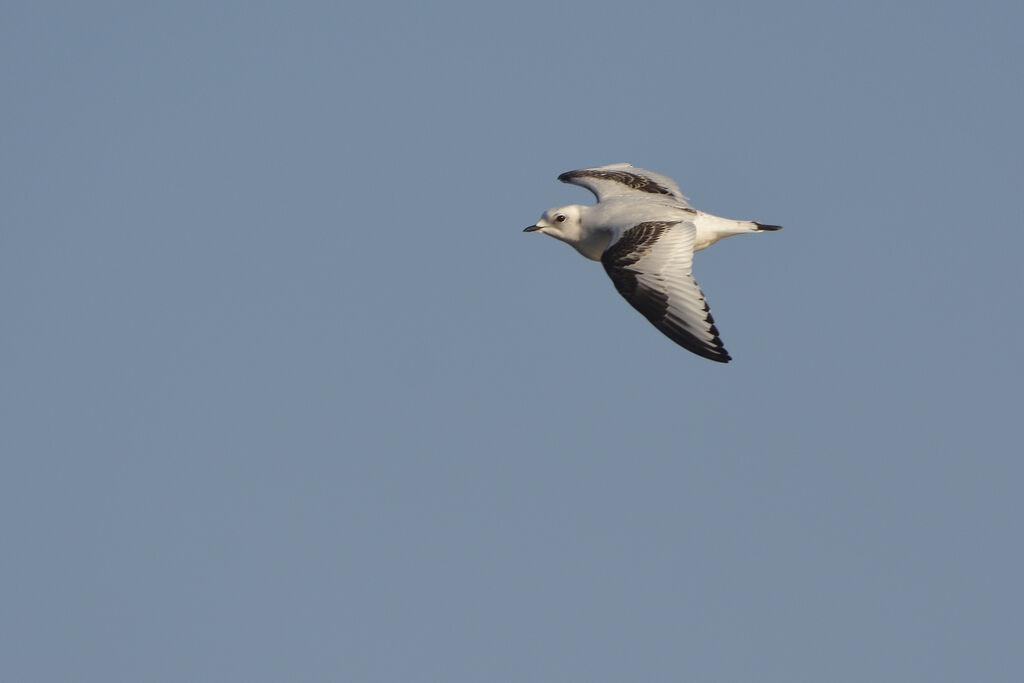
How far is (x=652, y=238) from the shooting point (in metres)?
25.6

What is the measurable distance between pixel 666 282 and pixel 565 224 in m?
5.01

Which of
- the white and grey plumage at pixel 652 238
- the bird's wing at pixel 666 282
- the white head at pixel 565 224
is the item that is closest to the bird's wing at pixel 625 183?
the white and grey plumage at pixel 652 238

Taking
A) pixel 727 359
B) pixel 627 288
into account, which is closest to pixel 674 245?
pixel 627 288

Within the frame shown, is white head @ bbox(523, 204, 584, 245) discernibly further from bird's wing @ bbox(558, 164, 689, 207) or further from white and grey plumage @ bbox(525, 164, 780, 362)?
bird's wing @ bbox(558, 164, 689, 207)

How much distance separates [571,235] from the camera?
28.8m

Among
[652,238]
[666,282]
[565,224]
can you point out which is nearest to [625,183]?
[565,224]

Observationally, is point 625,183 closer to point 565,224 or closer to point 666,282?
point 565,224

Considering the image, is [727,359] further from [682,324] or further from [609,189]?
[609,189]

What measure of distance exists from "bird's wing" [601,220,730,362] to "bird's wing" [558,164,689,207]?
415 centimetres

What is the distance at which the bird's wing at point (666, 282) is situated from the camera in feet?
76.1

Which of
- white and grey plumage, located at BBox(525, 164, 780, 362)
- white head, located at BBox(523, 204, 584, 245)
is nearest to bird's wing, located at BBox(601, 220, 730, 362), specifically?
white and grey plumage, located at BBox(525, 164, 780, 362)

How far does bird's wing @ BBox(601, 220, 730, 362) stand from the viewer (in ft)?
76.1

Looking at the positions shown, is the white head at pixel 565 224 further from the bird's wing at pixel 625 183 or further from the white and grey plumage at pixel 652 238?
the bird's wing at pixel 625 183

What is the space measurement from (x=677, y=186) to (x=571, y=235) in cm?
438
